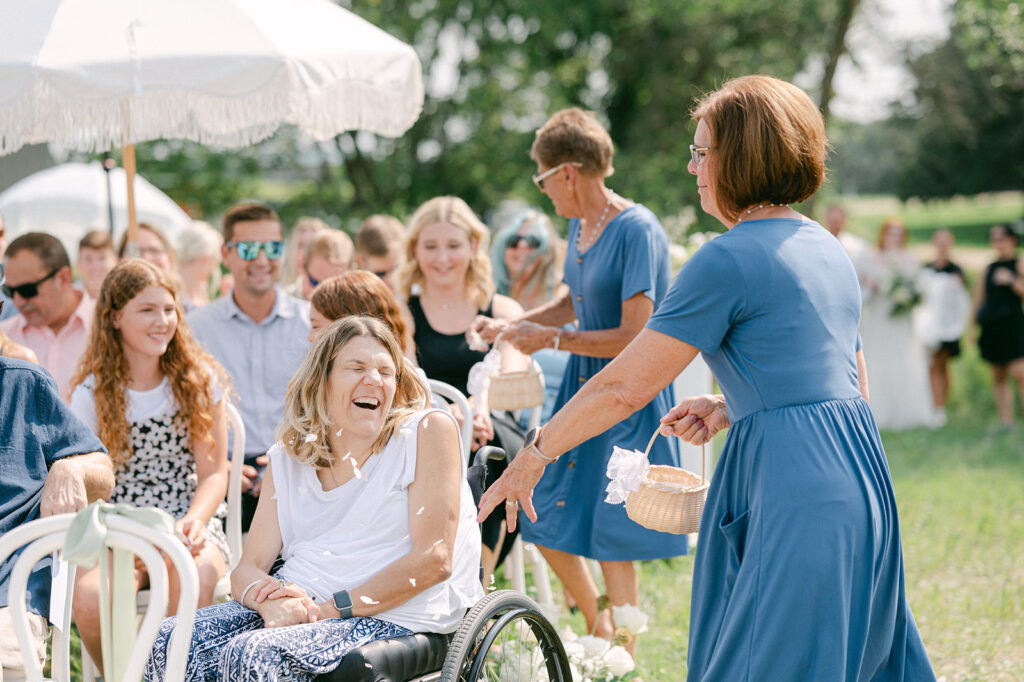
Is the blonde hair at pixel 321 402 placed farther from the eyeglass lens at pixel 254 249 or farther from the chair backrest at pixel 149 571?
the eyeglass lens at pixel 254 249

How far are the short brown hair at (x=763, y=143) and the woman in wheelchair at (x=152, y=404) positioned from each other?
7.35 ft

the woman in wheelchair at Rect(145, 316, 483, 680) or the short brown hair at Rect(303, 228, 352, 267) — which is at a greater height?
the short brown hair at Rect(303, 228, 352, 267)

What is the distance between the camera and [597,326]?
13.4ft

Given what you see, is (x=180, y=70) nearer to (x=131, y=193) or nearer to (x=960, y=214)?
(x=131, y=193)

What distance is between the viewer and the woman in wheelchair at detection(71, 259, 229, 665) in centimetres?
379

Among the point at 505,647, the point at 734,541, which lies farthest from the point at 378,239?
the point at 734,541

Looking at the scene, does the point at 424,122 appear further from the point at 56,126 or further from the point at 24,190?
the point at 56,126

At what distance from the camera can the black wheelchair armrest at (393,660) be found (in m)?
2.60

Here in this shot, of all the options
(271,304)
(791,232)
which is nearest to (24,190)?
(271,304)

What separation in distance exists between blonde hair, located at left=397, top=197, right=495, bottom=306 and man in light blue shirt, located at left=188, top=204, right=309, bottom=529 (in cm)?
51

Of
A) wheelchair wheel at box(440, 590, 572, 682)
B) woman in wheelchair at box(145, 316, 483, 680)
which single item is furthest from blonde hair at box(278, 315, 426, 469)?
wheelchair wheel at box(440, 590, 572, 682)

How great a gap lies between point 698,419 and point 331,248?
370 centimetres

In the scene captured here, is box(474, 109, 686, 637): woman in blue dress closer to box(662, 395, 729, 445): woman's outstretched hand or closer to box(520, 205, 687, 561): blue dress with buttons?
box(520, 205, 687, 561): blue dress with buttons

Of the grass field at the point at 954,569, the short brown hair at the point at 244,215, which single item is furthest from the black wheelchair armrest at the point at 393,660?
the short brown hair at the point at 244,215
